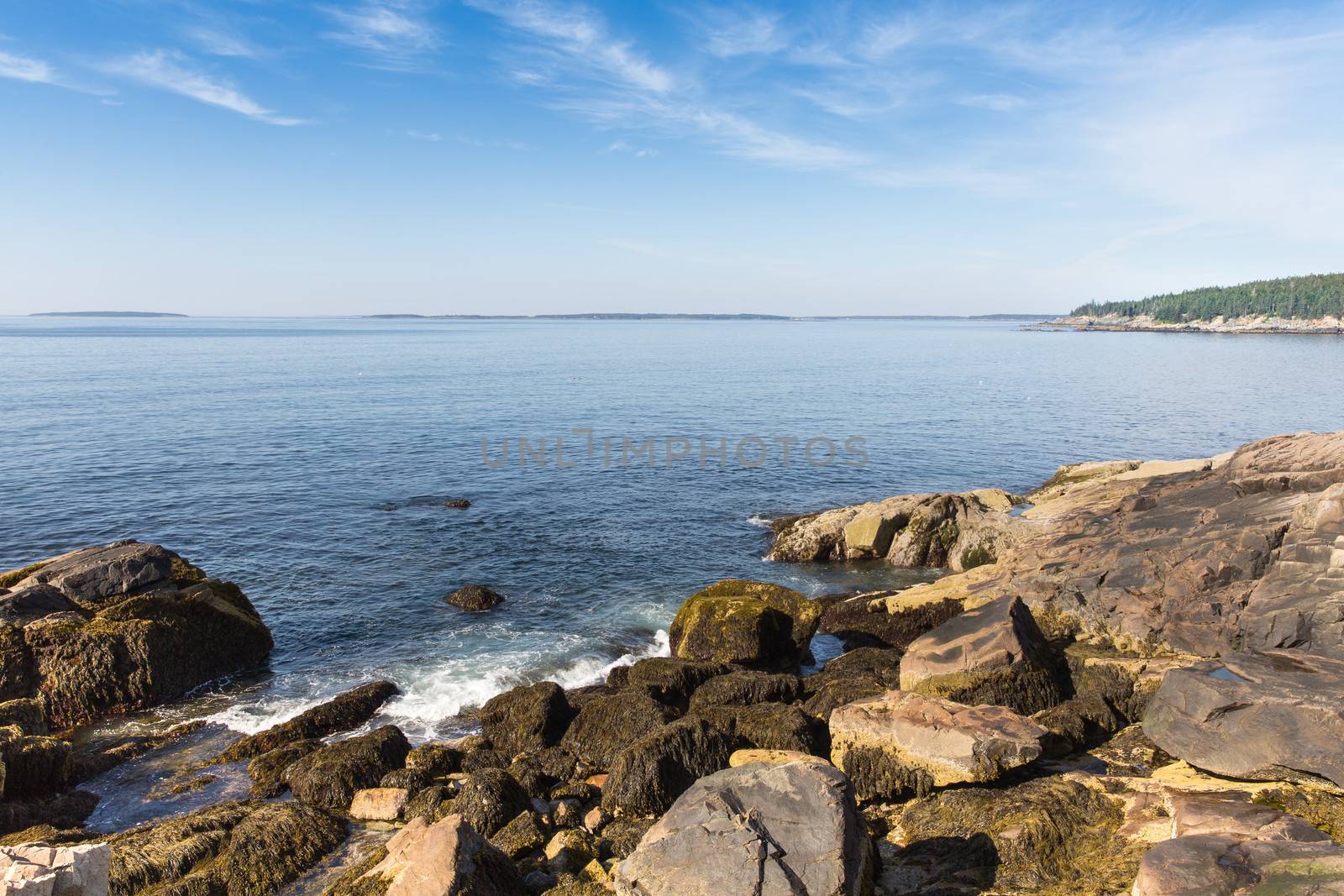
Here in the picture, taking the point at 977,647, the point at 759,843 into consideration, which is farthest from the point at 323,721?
the point at 977,647

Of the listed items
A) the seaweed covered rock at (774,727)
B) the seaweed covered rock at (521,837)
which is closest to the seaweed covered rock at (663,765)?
the seaweed covered rock at (774,727)

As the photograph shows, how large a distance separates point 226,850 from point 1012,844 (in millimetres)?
13745

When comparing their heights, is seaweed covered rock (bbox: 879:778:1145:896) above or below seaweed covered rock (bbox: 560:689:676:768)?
above

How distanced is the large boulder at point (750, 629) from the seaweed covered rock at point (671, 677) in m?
1.26

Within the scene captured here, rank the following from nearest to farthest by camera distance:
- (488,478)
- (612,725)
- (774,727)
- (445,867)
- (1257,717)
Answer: (445,867), (1257,717), (774,727), (612,725), (488,478)

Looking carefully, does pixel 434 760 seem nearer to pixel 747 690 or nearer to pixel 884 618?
pixel 747 690

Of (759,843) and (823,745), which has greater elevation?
(759,843)

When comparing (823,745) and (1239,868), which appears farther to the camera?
(823,745)

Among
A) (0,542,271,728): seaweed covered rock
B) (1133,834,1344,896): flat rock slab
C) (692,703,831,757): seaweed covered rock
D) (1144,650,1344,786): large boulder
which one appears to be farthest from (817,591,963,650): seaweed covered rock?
(0,542,271,728): seaweed covered rock

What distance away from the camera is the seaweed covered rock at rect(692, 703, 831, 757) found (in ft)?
53.7

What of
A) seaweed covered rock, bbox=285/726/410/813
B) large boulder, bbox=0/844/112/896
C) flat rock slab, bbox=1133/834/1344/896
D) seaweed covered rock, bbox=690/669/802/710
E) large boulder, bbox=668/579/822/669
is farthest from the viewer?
large boulder, bbox=668/579/822/669

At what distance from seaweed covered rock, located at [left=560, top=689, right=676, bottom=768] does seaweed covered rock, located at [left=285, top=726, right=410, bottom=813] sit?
416cm

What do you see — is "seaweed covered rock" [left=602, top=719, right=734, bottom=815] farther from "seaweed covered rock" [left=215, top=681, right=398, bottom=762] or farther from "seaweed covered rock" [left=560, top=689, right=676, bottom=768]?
"seaweed covered rock" [left=215, top=681, right=398, bottom=762]

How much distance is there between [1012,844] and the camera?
1194cm
